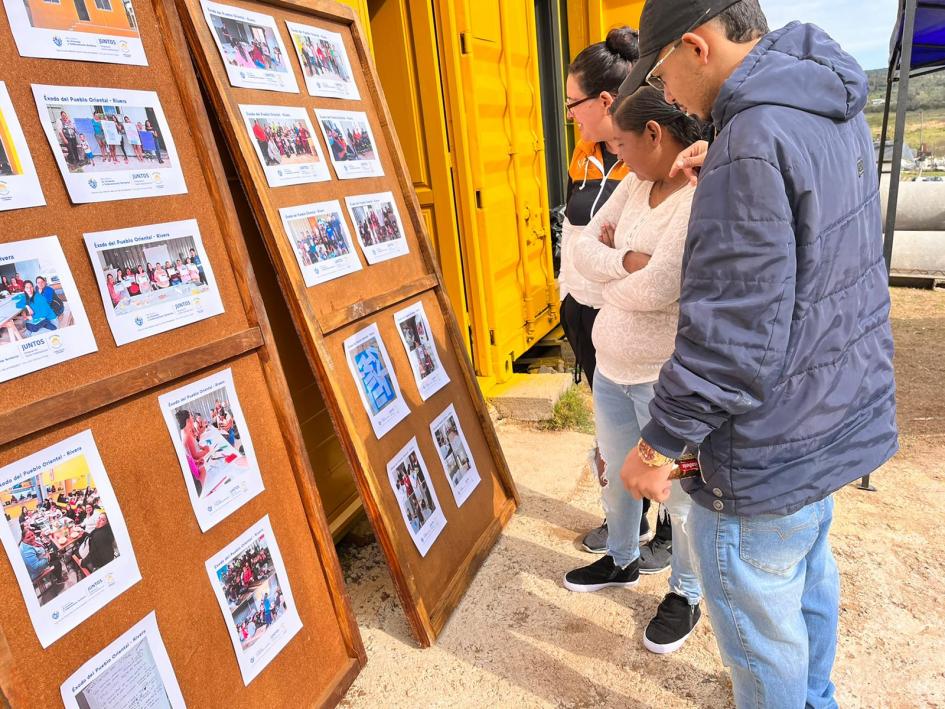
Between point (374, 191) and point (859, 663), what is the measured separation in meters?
2.42

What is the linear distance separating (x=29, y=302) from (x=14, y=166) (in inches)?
11.7

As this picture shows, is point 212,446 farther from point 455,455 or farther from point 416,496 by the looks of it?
point 455,455

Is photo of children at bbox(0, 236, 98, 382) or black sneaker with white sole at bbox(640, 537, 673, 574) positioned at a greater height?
photo of children at bbox(0, 236, 98, 382)

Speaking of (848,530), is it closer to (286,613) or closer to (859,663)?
(859,663)

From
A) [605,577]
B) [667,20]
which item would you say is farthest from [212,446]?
[605,577]

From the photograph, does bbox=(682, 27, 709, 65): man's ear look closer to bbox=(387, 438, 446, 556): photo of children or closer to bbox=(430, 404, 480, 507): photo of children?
bbox=(387, 438, 446, 556): photo of children

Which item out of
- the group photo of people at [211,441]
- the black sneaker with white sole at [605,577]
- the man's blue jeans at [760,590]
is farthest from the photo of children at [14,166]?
the black sneaker with white sole at [605,577]

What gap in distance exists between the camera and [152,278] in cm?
175

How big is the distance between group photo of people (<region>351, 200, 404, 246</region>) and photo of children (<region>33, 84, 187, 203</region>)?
0.80 m

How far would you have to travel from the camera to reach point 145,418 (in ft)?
5.52

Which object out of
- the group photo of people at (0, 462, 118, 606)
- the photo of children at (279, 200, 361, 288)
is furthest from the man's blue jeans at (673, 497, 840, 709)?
the photo of children at (279, 200, 361, 288)

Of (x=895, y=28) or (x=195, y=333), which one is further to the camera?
(x=895, y=28)

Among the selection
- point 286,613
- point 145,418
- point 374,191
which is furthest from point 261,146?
point 286,613

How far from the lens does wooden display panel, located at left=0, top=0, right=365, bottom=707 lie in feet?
4.78
